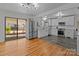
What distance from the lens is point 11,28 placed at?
2023mm

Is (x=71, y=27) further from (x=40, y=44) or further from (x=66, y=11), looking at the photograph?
(x=40, y=44)

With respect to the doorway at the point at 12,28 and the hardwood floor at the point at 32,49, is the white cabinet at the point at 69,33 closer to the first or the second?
the hardwood floor at the point at 32,49

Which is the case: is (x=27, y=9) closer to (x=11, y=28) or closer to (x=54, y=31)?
(x=11, y=28)

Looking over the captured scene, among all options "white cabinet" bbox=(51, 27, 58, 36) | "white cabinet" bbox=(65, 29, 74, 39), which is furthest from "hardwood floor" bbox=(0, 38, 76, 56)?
"white cabinet" bbox=(65, 29, 74, 39)

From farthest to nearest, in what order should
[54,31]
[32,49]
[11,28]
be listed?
[32,49] < [54,31] < [11,28]

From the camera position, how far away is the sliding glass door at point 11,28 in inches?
76.8

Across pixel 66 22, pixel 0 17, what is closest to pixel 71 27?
pixel 66 22

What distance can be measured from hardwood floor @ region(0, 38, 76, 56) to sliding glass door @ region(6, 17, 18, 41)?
17 cm

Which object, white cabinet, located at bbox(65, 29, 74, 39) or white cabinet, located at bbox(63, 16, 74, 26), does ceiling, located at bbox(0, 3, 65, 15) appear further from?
white cabinet, located at bbox(65, 29, 74, 39)

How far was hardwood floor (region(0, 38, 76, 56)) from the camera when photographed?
2.01 m

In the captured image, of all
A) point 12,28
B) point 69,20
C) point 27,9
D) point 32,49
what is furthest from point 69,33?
point 12,28

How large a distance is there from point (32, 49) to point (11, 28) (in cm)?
82

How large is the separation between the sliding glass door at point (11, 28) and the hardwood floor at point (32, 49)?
17 centimetres

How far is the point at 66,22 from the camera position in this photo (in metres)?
2.10
